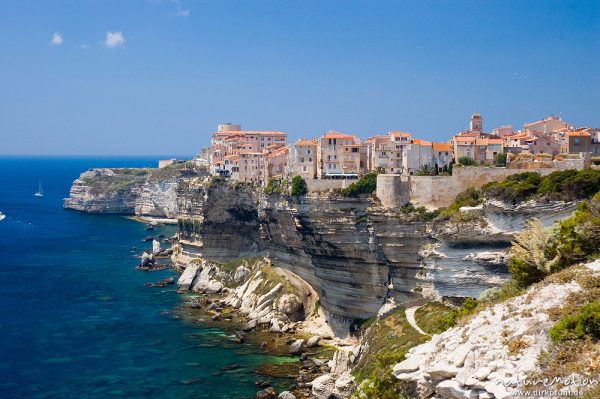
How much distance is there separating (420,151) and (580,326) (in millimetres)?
35651

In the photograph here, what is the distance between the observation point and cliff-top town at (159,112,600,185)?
47.4m

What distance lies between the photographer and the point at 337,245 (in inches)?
1770

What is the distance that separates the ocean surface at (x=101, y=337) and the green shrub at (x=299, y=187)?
1173cm

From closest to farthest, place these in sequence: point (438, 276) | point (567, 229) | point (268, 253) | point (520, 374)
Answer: point (520, 374)
point (567, 229)
point (438, 276)
point (268, 253)

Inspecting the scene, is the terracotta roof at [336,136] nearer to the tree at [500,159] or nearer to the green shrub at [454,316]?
the tree at [500,159]

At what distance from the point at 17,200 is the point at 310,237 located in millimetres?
103133

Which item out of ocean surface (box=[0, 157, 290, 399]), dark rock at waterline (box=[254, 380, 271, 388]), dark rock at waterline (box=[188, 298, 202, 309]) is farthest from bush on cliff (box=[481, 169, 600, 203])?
dark rock at waterline (box=[188, 298, 202, 309])

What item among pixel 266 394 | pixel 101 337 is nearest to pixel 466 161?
pixel 266 394

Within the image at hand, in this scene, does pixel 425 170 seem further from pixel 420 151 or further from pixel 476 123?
pixel 476 123

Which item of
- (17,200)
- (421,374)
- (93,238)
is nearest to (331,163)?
(421,374)

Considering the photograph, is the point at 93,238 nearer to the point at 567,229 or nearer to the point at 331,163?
the point at 331,163

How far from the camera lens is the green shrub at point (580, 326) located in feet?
41.9

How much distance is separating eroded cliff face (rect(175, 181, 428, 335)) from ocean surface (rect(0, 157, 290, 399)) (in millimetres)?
7820

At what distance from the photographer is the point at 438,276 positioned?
120 feet
